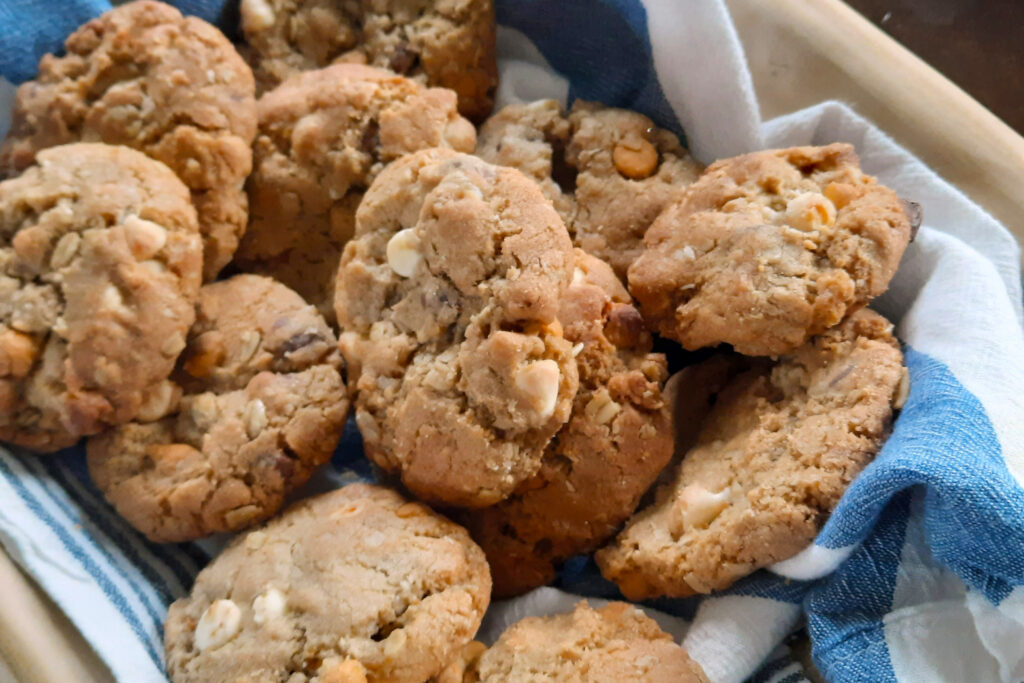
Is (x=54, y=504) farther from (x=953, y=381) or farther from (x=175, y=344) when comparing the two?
(x=953, y=381)

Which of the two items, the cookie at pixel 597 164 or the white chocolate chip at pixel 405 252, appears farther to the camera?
the cookie at pixel 597 164

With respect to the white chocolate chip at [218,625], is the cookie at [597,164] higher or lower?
higher

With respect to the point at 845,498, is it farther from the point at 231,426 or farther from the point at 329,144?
the point at 329,144

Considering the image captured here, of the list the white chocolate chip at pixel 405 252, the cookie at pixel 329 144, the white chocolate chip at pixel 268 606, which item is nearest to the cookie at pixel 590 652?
the white chocolate chip at pixel 268 606

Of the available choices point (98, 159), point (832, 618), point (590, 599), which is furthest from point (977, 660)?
point (98, 159)

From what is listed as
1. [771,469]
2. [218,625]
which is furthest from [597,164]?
[218,625]

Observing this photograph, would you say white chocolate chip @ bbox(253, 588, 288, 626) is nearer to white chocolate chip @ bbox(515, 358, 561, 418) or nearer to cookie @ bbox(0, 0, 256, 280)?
white chocolate chip @ bbox(515, 358, 561, 418)

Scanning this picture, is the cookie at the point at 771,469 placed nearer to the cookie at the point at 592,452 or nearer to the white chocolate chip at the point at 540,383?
the cookie at the point at 592,452
